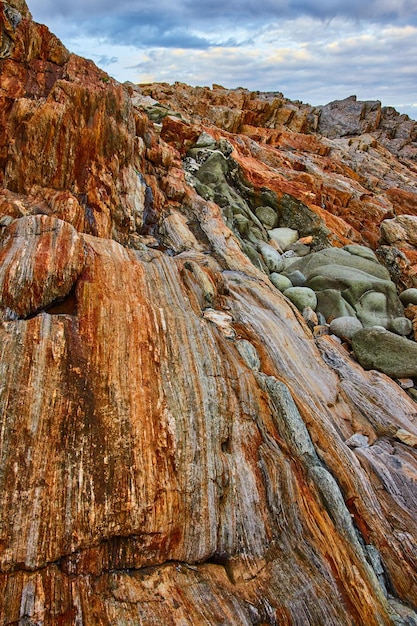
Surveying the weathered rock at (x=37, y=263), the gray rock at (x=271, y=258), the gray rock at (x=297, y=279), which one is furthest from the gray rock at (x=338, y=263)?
the weathered rock at (x=37, y=263)

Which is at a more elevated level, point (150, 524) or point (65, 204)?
point (65, 204)

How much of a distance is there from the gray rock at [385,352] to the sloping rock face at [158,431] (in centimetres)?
84

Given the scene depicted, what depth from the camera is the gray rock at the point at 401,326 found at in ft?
66.7

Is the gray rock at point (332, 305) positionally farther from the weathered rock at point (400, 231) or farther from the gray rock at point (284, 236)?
the weathered rock at point (400, 231)

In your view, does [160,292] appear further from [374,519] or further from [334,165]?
[334,165]

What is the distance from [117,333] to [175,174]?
19.0 metres

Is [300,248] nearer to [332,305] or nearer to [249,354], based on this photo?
[332,305]

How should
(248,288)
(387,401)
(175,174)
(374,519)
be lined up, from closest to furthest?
(374,519), (387,401), (248,288), (175,174)

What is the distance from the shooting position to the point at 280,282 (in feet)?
75.0

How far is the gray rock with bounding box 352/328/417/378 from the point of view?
16.8 metres

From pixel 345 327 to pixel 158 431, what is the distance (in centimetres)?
1333

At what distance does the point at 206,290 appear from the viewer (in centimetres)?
1488

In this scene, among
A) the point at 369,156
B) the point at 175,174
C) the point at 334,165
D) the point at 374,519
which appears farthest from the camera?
the point at 369,156

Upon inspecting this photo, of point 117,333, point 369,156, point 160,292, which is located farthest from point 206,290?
point 369,156
